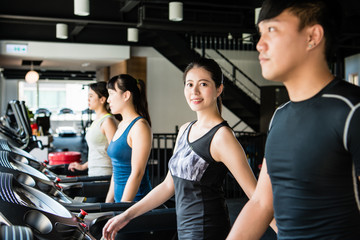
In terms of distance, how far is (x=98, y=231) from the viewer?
195 cm

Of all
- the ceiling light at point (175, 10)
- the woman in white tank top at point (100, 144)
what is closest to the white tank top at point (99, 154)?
the woman in white tank top at point (100, 144)

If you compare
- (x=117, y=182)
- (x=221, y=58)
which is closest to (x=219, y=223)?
(x=117, y=182)

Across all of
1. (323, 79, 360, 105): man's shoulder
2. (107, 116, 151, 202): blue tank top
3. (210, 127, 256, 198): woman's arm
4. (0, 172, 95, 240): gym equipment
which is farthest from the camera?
(107, 116, 151, 202): blue tank top

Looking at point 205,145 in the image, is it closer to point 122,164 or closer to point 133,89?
point 122,164

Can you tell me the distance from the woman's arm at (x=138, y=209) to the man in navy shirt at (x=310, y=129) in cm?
81

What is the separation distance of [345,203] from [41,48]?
407 inches

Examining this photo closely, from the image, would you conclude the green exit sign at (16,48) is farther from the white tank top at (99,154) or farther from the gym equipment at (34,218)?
the gym equipment at (34,218)

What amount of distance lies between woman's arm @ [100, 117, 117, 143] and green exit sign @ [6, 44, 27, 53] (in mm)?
7814

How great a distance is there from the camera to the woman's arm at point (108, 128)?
3.30 metres

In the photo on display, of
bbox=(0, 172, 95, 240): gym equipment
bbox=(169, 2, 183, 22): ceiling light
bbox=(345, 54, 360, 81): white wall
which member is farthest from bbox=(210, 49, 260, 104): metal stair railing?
bbox=(0, 172, 95, 240): gym equipment

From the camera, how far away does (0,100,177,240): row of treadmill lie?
4.15ft

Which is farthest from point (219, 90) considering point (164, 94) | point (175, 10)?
point (164, 94)

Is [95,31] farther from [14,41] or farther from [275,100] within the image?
[275,100]

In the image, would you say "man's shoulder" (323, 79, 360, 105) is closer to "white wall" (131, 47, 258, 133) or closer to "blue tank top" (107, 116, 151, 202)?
"blue tank top" (107, 116, 151, 202)
